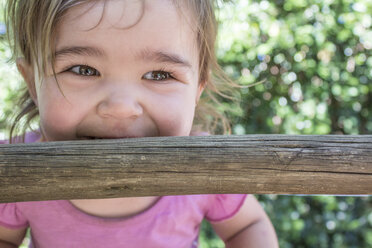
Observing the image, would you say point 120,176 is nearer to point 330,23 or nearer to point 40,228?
point 40,228

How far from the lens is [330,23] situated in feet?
11.5

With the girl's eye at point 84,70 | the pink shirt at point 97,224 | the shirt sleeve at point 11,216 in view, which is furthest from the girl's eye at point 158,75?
the shirt sleeve at point 11,216

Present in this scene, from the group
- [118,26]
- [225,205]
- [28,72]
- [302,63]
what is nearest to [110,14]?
[118,26]

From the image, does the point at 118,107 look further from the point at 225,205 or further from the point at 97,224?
the point at 225,205

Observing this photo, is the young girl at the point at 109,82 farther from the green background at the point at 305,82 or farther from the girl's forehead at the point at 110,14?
the green background at the point at 305,82

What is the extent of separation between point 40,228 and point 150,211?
41 cm

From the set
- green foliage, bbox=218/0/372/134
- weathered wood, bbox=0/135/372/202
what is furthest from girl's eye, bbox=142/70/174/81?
green foliage, bbox=218/0/372/134

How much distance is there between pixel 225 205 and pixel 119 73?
0.76 metres

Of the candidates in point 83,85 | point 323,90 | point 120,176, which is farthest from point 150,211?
point 323,90

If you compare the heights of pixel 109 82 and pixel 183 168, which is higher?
pixel 109 82

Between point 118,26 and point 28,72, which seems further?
point 28,72

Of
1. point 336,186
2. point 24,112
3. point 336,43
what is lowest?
point 336,186

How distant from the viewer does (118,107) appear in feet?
3.92

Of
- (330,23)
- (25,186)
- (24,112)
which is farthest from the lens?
(330,23)
